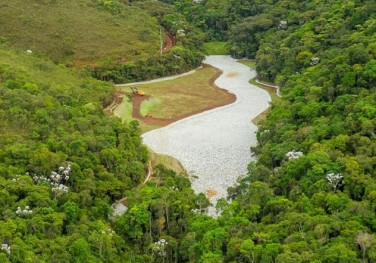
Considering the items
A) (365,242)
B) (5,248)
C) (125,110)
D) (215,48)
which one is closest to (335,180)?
(365,242)

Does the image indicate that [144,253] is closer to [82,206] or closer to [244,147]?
[82,206]

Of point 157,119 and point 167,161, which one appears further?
point 157,119

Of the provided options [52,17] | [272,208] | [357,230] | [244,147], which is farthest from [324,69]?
[52,17]

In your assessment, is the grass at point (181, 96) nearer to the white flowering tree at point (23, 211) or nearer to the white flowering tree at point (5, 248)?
the white flowering tree at point (23, 211)

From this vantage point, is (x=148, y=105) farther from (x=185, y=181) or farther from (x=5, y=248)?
(x=5, y=248)

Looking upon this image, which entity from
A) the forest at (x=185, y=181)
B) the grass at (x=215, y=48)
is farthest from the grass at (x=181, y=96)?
the grass at (x=215, y=48)

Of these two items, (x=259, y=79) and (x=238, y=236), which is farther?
(x=259, y=79)

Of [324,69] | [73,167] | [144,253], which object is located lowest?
[144,253]
